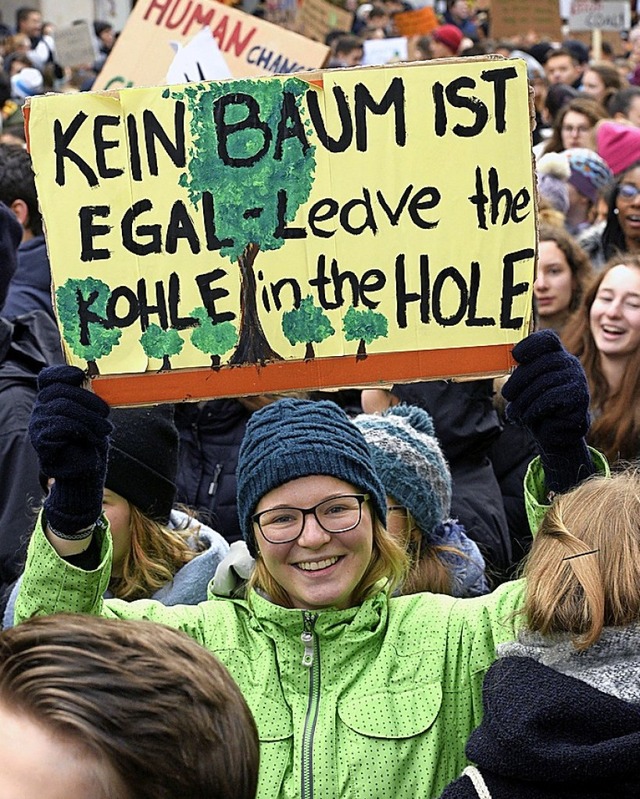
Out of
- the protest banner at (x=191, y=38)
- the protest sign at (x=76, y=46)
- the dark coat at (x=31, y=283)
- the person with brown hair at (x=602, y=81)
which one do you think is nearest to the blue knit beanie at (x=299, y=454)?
the dark coat at (x=31, y=283)

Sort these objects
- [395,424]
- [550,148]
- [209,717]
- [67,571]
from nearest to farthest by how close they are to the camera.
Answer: [209,717] < [67,571] < [395,424] < [550,148]

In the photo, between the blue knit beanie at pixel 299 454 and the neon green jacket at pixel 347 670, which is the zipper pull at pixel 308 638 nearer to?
the neon green jacket at pixel 347 670

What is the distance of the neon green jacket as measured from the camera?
91.1 inches

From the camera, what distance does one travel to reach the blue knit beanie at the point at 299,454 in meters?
2.58

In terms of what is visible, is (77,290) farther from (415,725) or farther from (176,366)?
(415,725)

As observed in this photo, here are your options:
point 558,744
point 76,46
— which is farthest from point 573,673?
point 76,46

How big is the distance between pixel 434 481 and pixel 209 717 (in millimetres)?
1899

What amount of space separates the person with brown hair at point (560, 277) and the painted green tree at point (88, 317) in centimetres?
310

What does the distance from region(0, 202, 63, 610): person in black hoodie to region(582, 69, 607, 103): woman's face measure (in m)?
7.51

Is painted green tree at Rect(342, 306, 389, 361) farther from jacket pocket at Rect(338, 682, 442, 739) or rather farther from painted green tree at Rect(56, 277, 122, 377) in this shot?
jacket pocket at Rect(338, 682, 442, 739)

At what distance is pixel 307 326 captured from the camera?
2455mm

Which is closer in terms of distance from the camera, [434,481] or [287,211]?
[287,211]

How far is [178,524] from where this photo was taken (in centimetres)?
338

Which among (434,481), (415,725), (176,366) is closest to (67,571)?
(176,366)
